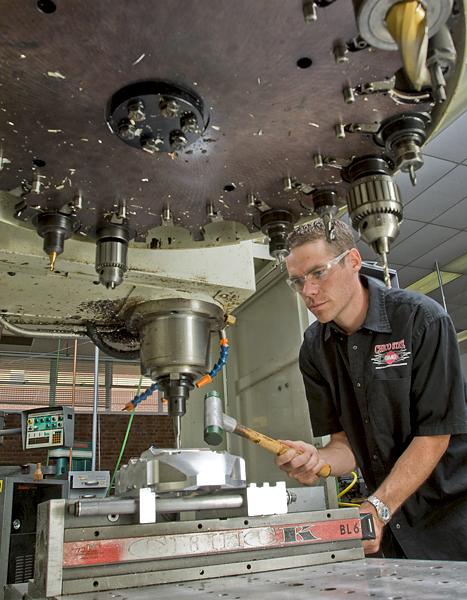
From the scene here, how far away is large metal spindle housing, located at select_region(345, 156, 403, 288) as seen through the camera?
2.03ft

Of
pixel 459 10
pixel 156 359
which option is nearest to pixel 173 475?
pixel 156 359

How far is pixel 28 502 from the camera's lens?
237cm

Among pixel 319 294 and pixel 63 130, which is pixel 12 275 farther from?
pixel 319 294

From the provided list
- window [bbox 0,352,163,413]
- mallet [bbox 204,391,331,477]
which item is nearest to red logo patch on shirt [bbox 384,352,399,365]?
mallet [bbox 204,391,331,477]

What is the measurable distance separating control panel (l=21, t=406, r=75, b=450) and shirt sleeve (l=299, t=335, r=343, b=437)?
57.0 inches

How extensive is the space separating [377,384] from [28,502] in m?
1.89

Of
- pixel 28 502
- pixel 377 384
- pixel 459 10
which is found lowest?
pixel 28 502

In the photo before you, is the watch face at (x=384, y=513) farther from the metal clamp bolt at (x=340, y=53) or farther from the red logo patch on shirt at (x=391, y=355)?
the metal clamp bolt at (x=340, y=53)

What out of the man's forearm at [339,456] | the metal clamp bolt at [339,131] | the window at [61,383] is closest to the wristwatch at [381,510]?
the man's forearm at [339,456]

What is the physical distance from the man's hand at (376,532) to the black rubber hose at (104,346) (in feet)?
2.13

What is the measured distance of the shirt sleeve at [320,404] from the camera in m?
1.51

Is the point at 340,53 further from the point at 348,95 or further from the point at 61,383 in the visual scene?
the point at 61,383

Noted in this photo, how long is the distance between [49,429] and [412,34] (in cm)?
251

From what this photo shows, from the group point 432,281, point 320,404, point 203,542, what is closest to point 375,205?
point 203,542
